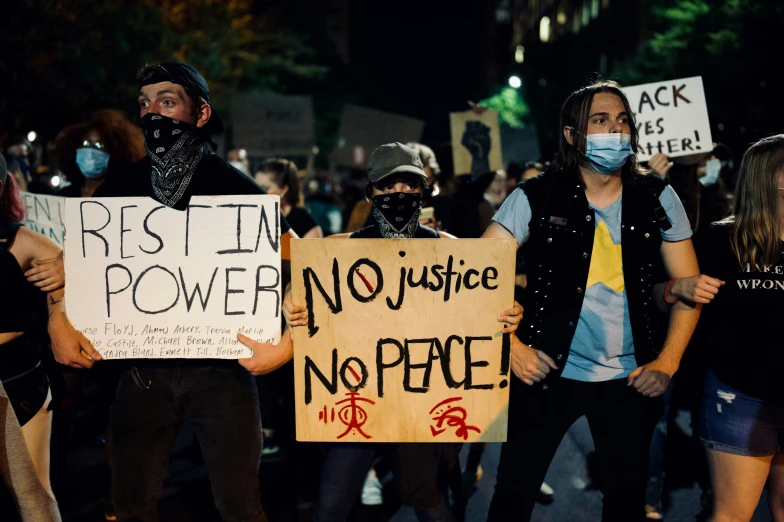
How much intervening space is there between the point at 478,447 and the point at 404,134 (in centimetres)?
762

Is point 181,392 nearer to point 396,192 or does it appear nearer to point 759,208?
point 396,192

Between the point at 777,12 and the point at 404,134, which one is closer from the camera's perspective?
the point at 404,134

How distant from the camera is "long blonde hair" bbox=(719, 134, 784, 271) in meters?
3.01

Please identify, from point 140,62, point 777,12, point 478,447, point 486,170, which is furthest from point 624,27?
point 478,447

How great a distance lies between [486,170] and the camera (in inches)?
272

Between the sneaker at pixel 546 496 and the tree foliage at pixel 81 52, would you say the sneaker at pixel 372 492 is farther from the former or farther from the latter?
the tree foliage at pixel 81 52

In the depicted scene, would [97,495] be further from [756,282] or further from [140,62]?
[140,62]

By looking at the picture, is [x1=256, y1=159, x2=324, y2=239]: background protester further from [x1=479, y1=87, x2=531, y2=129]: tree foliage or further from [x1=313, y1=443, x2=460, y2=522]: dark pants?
[x1=479, y1=87, x2=531, y2=129]: tree foliage

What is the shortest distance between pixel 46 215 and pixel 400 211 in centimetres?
236

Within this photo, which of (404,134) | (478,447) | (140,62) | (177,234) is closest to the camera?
(177,234)

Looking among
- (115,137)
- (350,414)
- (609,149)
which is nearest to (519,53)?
(115,137)

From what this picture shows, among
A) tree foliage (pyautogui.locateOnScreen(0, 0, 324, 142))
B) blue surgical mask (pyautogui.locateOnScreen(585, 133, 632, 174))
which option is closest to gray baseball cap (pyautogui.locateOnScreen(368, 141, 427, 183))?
blue surgical mask (pyautogui.locateOnScreen(585, 133, 632, 174))

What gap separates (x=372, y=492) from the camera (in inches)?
191

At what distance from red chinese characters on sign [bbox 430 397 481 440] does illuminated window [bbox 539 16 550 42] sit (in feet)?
192
